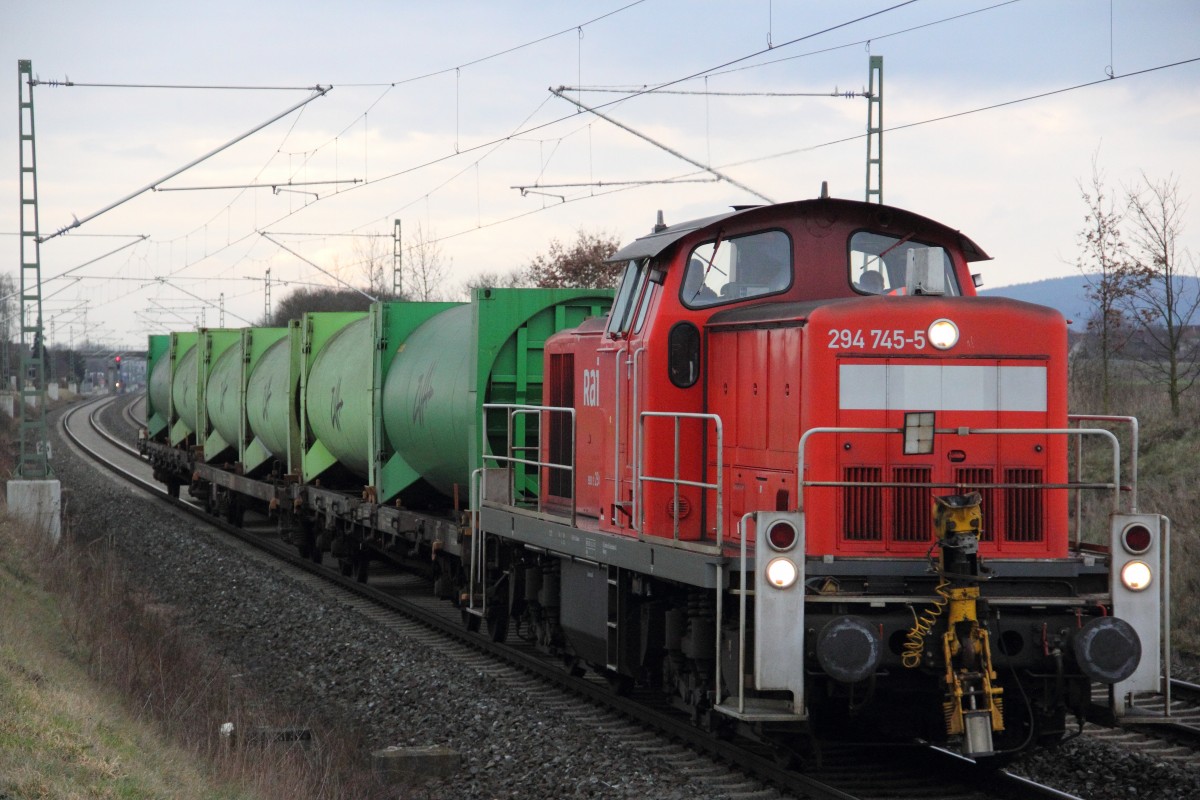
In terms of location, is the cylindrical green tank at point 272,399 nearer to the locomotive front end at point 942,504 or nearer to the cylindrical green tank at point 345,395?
the cylindrical green tank at point 345,395

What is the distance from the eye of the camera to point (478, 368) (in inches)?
495

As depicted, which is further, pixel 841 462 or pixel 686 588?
pixel 686 588

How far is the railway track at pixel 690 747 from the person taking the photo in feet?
25.1

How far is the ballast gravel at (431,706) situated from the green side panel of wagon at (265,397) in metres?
2.31

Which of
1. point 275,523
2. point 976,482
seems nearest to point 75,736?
point 976,482

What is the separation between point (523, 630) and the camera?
14.2 metres

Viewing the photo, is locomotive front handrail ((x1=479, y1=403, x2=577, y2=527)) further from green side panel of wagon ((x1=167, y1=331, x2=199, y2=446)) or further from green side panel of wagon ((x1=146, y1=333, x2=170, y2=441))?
green side panel of wagon ((x1=146, y1=333, x2=170, y2=441))

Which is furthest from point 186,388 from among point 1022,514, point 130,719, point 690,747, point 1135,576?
point 1135,576

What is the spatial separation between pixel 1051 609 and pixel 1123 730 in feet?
8.55

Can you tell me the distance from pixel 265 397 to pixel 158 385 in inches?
521

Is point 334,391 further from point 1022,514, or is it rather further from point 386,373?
point 1022,514

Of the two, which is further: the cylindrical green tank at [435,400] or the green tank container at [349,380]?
the green tank container at [349,380]

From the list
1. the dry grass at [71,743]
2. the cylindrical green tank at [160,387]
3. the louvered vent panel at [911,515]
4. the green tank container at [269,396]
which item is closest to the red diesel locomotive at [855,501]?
the louvered vent panel at [911,515]

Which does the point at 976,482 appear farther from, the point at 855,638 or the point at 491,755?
the point at 491,755
